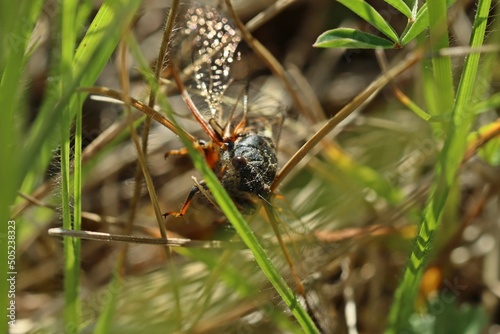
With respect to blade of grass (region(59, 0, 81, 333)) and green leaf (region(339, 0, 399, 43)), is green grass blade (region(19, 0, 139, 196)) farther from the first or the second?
green leaf (region(339, 0, 399, 43))

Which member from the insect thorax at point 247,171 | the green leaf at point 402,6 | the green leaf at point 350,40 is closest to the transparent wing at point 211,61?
the insect thorax at point 247,171

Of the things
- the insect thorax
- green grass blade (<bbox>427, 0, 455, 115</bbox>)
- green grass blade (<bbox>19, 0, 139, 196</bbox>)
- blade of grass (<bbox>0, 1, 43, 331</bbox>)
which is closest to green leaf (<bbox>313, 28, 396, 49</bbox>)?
green grass blade (<bbox>427, 0, 455, 115</bbox>)

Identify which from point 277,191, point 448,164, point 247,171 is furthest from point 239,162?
point 448,164

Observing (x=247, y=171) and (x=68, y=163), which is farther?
(x=247, y=171)

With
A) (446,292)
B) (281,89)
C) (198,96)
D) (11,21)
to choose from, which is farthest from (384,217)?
(11,21)

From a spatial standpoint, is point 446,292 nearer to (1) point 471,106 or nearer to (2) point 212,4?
(1) point 471,106

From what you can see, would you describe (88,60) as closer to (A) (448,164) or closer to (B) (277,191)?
(A) (448,164)
